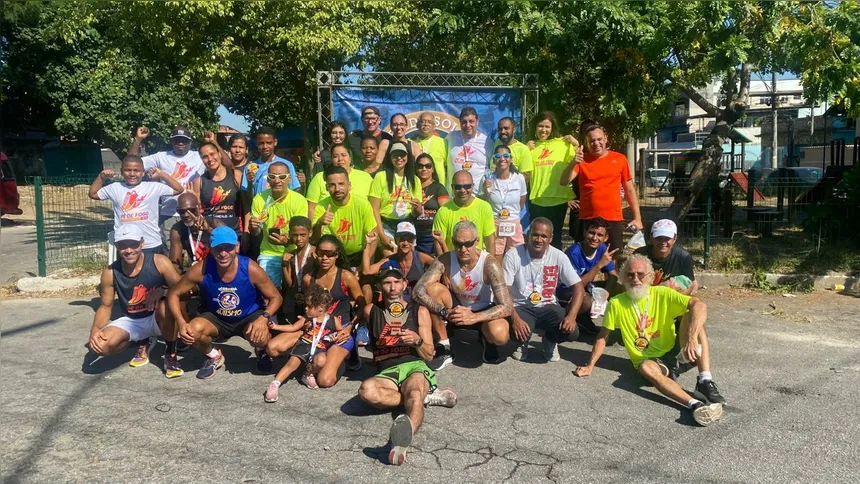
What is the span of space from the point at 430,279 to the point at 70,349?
3396 mm

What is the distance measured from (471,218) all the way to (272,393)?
239 centimetres

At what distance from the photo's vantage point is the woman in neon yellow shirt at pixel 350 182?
21.9 ft

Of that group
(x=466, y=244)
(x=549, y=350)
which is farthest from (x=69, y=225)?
(x=549, y=350)

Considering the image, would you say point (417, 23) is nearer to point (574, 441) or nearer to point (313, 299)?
point (313, 299)

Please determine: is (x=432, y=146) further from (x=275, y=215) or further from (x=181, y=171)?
(x=181, y=171)

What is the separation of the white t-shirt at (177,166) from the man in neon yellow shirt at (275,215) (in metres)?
1.16

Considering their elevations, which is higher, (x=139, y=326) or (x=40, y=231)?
(x=40, y=231)

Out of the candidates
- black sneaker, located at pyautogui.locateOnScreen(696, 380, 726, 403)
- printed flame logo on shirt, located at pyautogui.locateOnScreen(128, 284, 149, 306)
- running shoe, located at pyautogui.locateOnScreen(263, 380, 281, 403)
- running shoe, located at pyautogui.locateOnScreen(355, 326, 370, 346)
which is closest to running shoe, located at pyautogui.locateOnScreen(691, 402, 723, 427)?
black sneaker, located at pyautogui.locateOnScreen(696, 380, 726, 403)

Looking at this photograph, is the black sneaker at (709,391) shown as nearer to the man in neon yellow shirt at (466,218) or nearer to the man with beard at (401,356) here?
the man with beard at (401,356)

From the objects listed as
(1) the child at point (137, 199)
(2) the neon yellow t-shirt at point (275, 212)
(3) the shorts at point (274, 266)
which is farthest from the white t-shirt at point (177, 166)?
(3) the shorts at point (274, 266)

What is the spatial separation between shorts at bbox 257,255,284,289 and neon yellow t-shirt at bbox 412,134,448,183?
2065 millimetres

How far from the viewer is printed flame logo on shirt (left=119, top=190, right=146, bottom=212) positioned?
→ 6.78 metres

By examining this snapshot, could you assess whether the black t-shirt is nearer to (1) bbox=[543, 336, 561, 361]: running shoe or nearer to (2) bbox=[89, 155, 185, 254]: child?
(1) bbox=[543, 336, 561, 361]: running shoe

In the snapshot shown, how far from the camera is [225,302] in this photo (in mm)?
5547
